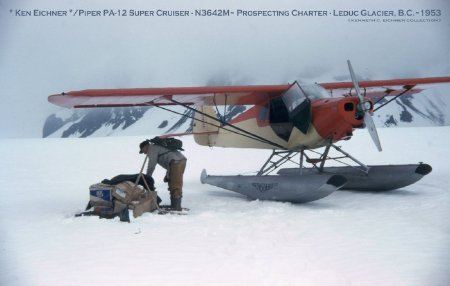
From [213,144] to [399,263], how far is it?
6461mm

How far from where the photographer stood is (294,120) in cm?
718

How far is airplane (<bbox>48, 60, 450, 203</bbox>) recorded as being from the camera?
643 cm

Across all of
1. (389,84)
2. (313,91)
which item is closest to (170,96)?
(313,91)

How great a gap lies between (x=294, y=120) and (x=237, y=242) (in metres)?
3.03

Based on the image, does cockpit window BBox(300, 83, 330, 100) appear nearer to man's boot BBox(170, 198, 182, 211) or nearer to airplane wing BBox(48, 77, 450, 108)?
airplane wing BBox(48, 77, 450, 108)

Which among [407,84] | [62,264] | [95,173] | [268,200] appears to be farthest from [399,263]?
[95,173]

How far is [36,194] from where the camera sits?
827 centimetres

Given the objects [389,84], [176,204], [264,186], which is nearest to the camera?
[176,204]

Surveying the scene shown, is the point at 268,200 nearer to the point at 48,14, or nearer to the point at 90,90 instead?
the point at 90,90

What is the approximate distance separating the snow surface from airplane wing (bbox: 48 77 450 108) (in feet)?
5.06

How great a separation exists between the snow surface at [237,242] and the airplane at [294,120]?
27cm

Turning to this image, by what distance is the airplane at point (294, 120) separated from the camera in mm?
6434

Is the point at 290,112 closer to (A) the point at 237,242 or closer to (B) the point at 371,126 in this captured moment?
(B) the point at 371,126

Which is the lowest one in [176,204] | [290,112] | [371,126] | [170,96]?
[176,204]
